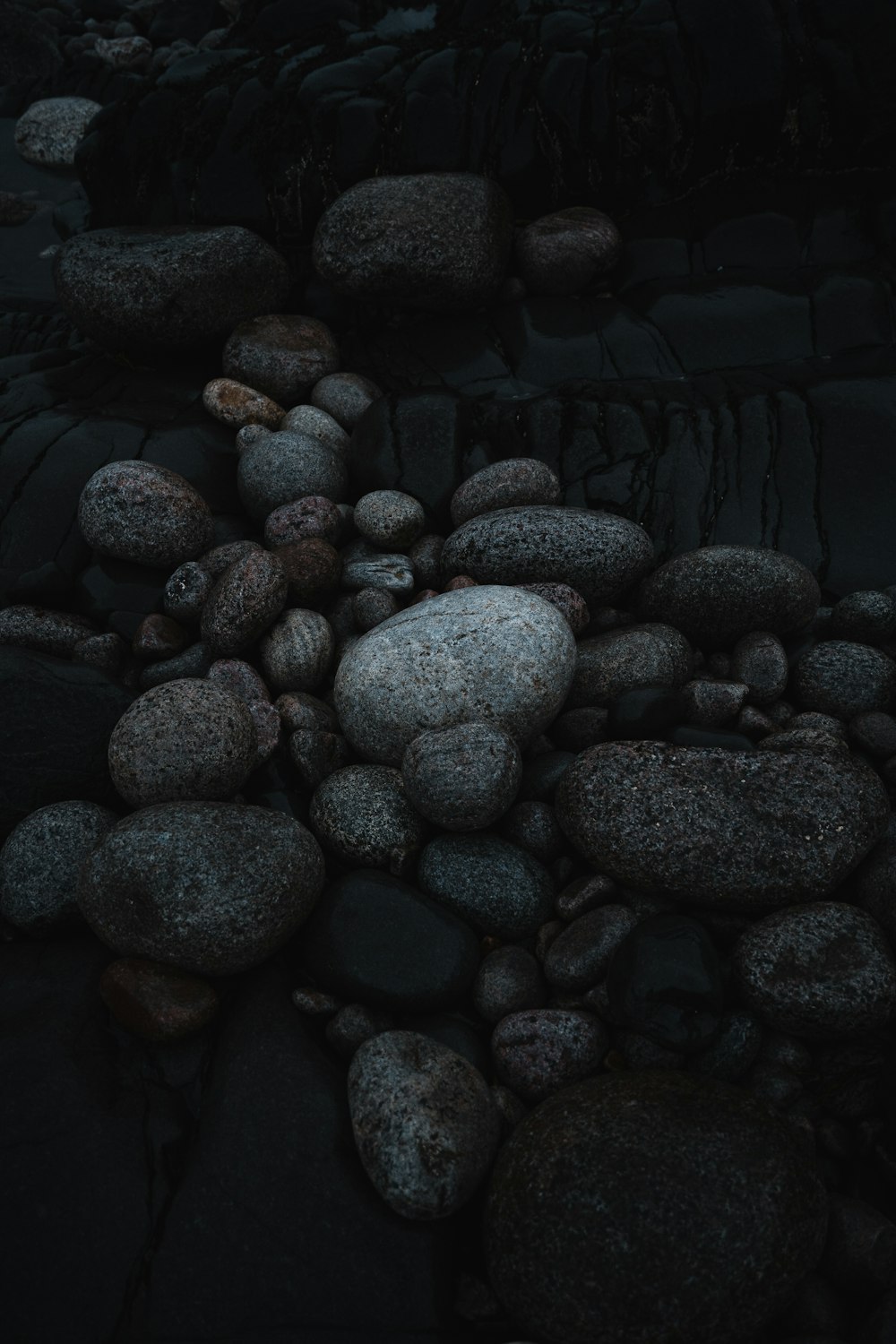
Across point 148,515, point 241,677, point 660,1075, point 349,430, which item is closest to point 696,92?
point 349,430

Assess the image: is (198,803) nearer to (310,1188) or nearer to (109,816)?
(109,816)

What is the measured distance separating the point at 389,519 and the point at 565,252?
285cm

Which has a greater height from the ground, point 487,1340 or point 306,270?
point 306,270

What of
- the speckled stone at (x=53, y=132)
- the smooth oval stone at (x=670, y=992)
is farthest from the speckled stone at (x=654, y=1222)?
the speckled stone at (x=53, y=132)

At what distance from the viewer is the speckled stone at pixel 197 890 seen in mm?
3213

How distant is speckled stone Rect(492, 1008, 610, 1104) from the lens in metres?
3.12

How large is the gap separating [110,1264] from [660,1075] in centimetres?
186

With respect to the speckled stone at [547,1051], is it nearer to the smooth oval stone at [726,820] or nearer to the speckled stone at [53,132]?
the smooth oval stone at [726,820]

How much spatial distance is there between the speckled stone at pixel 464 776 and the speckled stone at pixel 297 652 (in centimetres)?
100

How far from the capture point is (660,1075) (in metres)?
2.95

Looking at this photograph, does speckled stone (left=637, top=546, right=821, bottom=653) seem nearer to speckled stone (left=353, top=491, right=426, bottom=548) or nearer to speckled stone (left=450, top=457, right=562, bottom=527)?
speckled stone (left=450, top=457, right=562, bottom=527)

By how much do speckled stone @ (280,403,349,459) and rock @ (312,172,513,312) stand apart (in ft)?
3.92

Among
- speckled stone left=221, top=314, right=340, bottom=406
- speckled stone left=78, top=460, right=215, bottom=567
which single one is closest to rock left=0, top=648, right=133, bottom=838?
speckled stone left=78, top=460, right=215, bottom=567

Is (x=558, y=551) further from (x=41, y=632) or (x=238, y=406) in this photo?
(x=41, y=632)
